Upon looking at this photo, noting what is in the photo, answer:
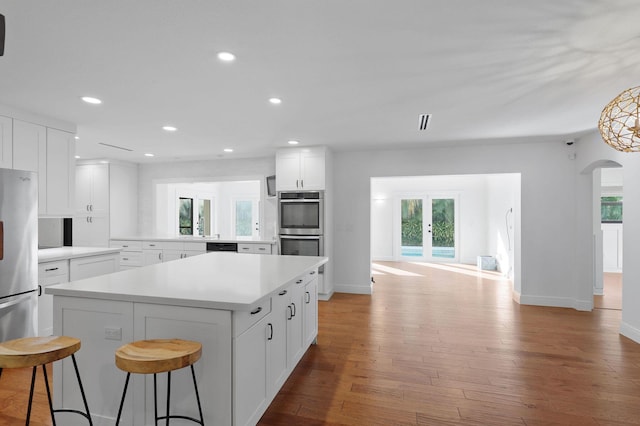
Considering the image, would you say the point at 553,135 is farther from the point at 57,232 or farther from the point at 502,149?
the point at 57,232

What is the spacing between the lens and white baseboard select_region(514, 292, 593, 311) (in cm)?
449

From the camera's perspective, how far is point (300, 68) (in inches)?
91.3

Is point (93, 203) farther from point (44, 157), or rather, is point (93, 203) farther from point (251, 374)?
point (251, 374)

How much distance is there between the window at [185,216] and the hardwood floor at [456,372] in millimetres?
5627

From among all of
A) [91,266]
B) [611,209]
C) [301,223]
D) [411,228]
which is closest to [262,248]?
[301,223]

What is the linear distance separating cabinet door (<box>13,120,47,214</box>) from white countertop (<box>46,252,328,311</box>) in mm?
1935

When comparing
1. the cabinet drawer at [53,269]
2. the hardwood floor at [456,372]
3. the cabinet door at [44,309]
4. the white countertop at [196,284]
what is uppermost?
the white countertop at [196,284]

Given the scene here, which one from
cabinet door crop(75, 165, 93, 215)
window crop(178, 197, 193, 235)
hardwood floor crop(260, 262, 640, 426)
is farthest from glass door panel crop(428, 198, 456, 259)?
cabinet door crop(75, 165, 93, 215)

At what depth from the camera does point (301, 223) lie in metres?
5.07

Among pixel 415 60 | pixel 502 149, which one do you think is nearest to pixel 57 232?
pixel 415 60

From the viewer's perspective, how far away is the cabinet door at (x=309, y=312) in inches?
114

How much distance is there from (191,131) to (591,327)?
539 centimetres

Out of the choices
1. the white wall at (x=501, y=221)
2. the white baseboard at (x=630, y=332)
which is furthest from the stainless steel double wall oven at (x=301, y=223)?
the white wall at (x=501, y=221)

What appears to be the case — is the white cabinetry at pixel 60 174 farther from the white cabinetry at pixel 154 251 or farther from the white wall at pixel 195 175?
the white wall at pixel 195 175
